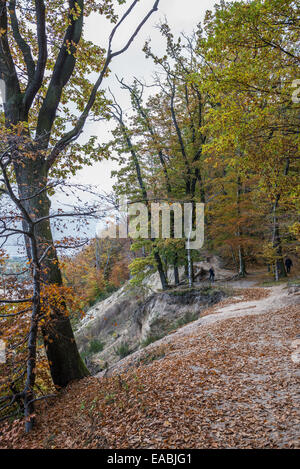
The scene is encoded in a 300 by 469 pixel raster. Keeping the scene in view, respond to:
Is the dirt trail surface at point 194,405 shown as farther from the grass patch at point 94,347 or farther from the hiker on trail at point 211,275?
the grass patch at point 94,347

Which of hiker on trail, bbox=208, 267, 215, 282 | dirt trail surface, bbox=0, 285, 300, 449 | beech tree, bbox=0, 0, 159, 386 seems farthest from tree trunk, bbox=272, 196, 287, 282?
beech tree, bbox=0, 0, 159, 386

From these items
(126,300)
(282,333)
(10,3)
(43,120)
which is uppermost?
(10,3)

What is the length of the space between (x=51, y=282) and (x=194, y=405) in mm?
4066

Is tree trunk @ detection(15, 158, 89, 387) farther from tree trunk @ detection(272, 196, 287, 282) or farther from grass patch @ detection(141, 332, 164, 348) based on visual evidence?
tree trunk @ detection(272, 196, 287, 282)

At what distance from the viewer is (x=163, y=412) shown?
151 inches

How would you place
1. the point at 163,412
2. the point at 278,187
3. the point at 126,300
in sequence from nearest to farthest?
the point at 163,412 → the point at 278,187 → the point at 126,300

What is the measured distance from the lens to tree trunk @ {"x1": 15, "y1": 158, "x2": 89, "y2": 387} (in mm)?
5863

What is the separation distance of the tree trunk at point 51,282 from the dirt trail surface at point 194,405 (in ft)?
1.56

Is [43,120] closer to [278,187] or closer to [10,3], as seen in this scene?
[10,3]

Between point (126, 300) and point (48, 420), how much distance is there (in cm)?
1599

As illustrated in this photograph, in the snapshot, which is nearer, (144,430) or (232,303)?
(144,430)

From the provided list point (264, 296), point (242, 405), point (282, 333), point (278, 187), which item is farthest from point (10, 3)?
point (264, 296)

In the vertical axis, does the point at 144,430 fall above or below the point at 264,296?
above

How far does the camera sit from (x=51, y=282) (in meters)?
6.06
